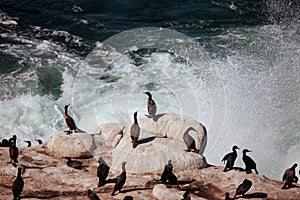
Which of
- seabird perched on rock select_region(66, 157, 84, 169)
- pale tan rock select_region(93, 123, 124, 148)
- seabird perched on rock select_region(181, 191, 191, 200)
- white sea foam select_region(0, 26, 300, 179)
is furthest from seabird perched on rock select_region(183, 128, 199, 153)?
white sea foam select_region(0, 26, 300, 179)

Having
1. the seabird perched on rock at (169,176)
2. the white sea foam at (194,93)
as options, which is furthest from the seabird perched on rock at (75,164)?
the white sea foam at (194,93)

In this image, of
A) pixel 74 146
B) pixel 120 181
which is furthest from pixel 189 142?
pixel 74 146

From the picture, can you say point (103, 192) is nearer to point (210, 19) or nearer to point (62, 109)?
Answer: point (62, 109)

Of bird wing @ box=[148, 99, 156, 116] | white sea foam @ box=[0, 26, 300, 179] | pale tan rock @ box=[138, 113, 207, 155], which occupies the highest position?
bird wing @ box=[148, 99, 156, 116]

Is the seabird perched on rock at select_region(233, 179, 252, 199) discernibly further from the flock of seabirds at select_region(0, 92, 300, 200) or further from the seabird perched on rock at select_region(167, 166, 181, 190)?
the seabird perched on rock at select_region(167, 166, 181, 190)

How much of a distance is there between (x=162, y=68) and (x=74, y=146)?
672 inches

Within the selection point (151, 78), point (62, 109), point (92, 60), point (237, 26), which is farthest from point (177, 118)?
point (237, 26)

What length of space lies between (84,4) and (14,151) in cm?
2971

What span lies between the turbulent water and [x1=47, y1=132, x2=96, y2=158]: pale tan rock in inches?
322

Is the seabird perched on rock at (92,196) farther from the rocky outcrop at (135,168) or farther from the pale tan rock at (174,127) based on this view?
the pale tan rock at (174,127)

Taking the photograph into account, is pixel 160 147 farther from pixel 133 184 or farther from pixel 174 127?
pixel 133 184

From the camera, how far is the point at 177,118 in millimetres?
20125

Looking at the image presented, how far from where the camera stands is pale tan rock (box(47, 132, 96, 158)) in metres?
19.6

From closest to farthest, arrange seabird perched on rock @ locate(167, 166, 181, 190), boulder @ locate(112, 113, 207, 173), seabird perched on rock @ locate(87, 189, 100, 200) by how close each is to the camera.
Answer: seabird perched on rock @ locate(87, 189, 100, 200) < seabird perched on rock @ locate(167, 166, 181, 190) < boulder @ locate(112, 113, 207, 173)
